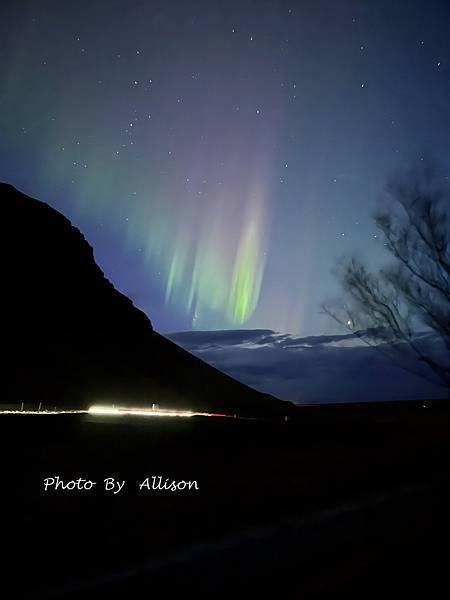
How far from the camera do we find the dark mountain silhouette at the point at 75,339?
47.0 metres

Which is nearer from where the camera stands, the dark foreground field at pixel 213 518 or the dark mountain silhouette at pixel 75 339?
the dark foreground field at pixel 213 518

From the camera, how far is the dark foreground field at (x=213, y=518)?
3600 mm

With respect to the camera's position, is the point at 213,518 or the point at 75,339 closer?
the point at 213,518

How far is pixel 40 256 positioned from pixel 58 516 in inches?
2725

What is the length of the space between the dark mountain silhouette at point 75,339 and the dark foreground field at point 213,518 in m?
30.4

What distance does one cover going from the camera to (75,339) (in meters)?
58.2

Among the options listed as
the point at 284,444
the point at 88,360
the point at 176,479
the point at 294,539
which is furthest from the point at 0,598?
the point at 88,360

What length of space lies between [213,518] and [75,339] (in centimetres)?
5576

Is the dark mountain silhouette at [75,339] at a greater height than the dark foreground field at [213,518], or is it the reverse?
the dark mountain silhouette at [75,339]

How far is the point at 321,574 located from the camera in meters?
3.82

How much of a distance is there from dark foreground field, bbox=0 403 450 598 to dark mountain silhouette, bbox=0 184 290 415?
30.4 meters

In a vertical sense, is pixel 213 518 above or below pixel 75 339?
below

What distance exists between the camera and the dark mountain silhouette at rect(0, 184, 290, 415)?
154 feet

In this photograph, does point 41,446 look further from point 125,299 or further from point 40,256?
point 125,299
